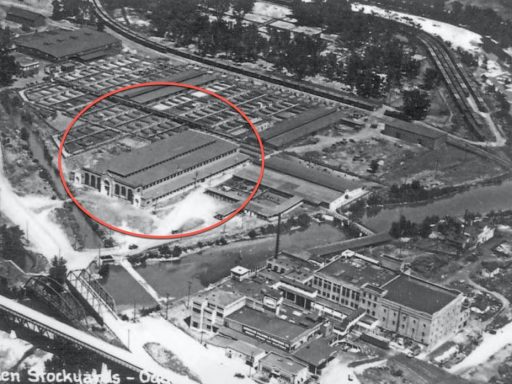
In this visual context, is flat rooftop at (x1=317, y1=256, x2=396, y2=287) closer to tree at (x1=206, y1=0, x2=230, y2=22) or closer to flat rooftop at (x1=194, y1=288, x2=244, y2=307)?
flat rooftop at (x1=194, y1=288, x2=244, y2=307)

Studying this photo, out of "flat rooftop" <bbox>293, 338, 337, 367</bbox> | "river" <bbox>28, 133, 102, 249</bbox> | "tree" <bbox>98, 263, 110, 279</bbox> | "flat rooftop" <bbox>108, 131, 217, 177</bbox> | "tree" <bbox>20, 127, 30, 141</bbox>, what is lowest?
"river" <bbox>28, 133, 102, 249</bbox>

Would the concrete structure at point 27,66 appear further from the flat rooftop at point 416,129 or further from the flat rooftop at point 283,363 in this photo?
the flat rooftop at point 283,363

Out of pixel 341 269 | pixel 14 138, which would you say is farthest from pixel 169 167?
pixel 341 269

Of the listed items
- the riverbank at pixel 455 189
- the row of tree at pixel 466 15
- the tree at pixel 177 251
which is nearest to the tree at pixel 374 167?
the riverbank at pixel 455 189

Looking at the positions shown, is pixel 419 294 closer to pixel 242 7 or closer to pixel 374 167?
pixel 374 167

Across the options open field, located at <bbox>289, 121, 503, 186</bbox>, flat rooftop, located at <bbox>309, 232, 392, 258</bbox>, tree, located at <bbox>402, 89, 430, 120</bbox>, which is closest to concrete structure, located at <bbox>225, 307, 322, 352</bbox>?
flat rooftop, located at <bbox>309, 232, 392, 258</bbox>

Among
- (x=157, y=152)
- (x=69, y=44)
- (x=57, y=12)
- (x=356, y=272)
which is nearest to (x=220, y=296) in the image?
(x=356, y=272)
